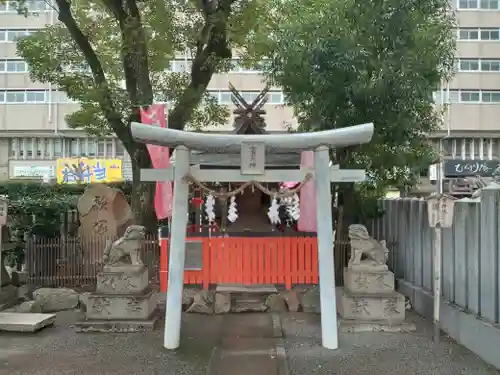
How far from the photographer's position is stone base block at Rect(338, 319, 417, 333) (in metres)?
8.40

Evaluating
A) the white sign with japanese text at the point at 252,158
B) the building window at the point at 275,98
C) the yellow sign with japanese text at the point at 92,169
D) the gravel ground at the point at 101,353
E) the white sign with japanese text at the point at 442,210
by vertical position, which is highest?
the building window at the point at 275,98

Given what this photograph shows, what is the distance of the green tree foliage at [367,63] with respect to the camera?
30.1 ft

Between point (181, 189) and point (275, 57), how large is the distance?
4.40 meters

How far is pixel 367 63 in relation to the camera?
921 cm

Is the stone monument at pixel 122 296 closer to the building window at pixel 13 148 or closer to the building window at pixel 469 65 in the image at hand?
the building window at pixel 13 148

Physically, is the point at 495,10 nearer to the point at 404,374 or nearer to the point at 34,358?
the point at 404,374

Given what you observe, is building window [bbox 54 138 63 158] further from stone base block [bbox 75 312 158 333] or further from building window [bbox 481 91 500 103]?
building window [bbox 481 91 500 103]

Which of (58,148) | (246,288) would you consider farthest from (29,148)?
(246,288)

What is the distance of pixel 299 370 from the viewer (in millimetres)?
6512

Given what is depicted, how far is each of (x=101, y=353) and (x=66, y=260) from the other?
5.45 meters

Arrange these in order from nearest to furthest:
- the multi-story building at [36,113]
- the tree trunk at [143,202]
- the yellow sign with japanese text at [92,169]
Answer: the tree trunk at [143,202] → the yellow sign with japanese text at [92,169] → the multi-story building at [36,113]

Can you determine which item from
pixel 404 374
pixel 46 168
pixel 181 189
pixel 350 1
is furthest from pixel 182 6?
pixel 46 168

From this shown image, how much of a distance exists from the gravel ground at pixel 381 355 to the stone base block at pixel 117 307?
2.64m

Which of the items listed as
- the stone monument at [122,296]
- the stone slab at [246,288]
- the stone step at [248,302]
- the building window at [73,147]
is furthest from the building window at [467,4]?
the stone monument at [122,296]
